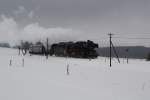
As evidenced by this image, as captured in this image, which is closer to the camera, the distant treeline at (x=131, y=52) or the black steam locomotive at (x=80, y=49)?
the black steam locomotive at (x=80, y=49)

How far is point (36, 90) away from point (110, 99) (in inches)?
177

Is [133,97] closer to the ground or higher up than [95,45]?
closer to the ground

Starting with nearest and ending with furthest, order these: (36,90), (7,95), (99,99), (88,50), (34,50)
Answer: (7,95), (99,99), (36,90), (88,50), (34,50)

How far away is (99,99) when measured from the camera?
992 centimetres

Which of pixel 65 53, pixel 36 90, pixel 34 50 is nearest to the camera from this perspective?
pixel 36 90

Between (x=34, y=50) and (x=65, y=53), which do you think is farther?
(x=34, y=50)

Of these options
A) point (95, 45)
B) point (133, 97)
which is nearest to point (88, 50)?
point (95, 45)

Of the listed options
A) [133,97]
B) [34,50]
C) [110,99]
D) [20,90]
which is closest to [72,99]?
[110,99]

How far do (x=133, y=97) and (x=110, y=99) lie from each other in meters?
1.77

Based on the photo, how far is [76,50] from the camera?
62031 millimetres

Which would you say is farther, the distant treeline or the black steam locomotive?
the distant treeline

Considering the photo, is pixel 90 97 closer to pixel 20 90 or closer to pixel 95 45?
pixel 20 90

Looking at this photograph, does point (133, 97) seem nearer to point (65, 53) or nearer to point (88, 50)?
point (88, 50)

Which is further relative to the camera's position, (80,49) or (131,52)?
(131,52)
